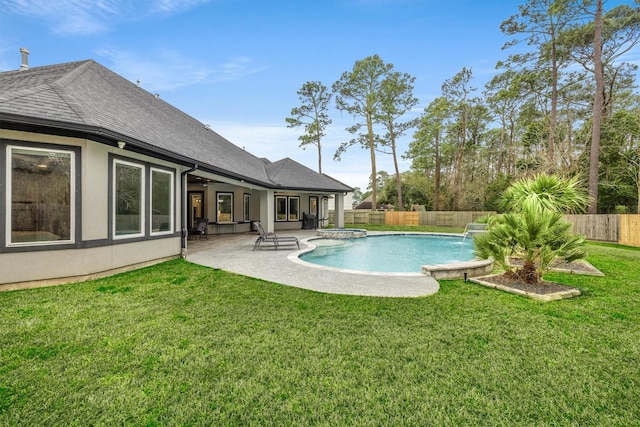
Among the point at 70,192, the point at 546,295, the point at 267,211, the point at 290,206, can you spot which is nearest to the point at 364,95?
the point at 290,206

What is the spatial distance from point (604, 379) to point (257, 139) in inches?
1065

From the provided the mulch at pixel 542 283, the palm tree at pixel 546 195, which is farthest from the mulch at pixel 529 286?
the palm tree at pixel 546 195

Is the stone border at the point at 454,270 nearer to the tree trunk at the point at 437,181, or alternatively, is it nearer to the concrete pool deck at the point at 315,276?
the concrete pool deck at the point at 315,276

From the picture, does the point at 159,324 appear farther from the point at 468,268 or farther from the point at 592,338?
the point at 468,268

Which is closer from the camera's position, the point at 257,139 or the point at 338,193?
the point at 338,193

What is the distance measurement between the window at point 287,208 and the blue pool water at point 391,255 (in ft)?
17.9

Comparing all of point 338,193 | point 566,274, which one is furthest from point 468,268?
point 338,193

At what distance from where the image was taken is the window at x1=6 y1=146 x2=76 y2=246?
4.99m

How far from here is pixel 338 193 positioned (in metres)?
19.0

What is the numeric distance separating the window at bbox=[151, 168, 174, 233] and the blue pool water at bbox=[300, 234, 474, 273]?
4180mm

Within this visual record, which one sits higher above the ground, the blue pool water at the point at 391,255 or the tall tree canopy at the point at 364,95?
the tall tree canopy at the point at 364,95

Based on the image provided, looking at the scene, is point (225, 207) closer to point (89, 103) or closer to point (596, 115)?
point (89, 103)

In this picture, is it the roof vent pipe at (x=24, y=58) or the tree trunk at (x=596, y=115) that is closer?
the roof vent pipe at (x=24, y=58)

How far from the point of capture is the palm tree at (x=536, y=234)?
5324 mm
